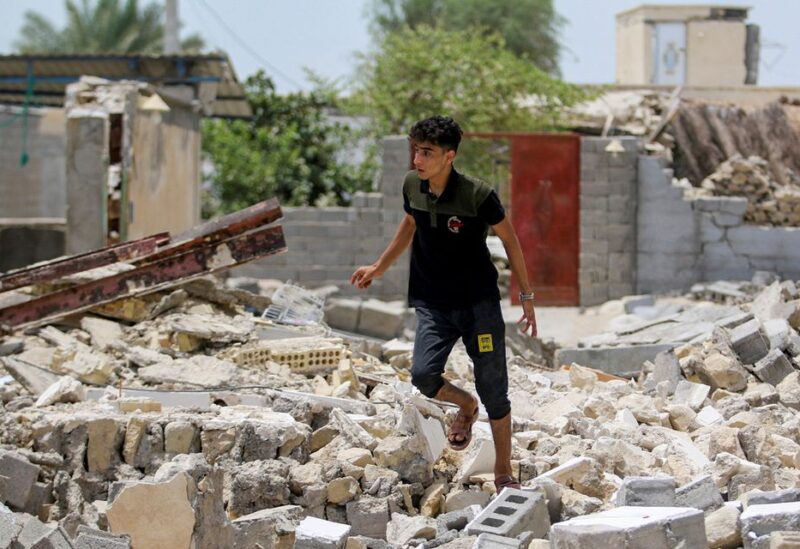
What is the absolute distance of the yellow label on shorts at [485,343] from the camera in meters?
5.54

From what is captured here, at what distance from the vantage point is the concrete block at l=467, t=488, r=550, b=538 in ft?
16.6

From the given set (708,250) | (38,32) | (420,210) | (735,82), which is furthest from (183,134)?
(38,32)

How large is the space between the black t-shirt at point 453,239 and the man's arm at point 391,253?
0.18 m

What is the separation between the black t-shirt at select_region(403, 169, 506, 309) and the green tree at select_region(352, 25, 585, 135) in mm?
12623

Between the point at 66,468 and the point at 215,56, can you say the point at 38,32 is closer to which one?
the point at 215,56

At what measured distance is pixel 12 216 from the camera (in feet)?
64.6

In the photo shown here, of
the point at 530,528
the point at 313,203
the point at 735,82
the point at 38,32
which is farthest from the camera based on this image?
the point at 38,32

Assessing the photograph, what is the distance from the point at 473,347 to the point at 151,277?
3.45m

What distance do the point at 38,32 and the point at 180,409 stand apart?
31.8 metres

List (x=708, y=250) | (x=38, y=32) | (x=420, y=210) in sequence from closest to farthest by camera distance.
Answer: (x=420, y=210) → (x=708, y=250) → (x=38, y=32)

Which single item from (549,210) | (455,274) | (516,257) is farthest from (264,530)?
(549,210)

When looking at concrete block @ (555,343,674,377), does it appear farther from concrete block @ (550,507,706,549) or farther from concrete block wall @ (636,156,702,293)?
concrete block wall @ (636,156,702,293)

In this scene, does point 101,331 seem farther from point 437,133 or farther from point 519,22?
point 519,22

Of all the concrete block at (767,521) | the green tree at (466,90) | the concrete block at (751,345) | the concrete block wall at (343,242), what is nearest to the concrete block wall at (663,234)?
the concrete block wall at (343,242)
